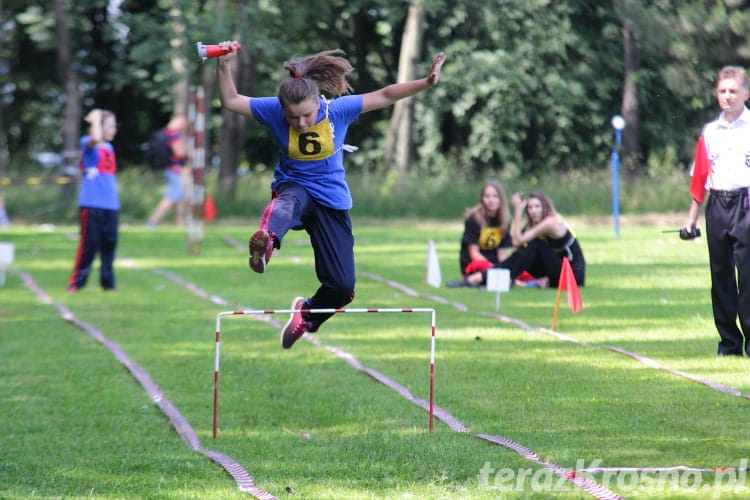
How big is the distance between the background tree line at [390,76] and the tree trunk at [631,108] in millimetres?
51

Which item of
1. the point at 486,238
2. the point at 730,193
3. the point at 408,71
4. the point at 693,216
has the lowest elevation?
the point at 486,238

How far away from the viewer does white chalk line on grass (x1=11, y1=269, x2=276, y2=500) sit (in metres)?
6.28

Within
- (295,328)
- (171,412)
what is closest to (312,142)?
(295,328)

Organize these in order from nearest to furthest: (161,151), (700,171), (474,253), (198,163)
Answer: (700,171)
(474,253)
(198,163)
(161,151)

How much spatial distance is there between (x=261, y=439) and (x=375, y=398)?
1.30 meters

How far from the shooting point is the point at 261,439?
743 cm

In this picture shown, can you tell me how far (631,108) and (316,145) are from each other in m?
29.8

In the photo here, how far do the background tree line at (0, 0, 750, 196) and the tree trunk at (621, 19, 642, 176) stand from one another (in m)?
0.05

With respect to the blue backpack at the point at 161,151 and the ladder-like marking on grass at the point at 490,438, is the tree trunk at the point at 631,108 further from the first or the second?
the ladder-like marking on grass at the point at 490,438

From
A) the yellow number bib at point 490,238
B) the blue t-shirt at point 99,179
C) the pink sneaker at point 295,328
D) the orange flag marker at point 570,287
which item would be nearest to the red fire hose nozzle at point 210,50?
the pink sneaker at point 295,328

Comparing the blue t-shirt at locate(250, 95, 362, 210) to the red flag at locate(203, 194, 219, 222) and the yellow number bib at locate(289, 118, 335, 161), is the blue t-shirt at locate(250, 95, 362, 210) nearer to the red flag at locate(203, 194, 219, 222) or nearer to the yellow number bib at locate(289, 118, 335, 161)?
the yellow number bib at locate(289, 118, 335, 161)

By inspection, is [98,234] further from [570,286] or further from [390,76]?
[390,76]

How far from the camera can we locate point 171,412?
824 cm

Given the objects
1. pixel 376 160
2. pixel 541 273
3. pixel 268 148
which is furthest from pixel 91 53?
pixel 541 273
